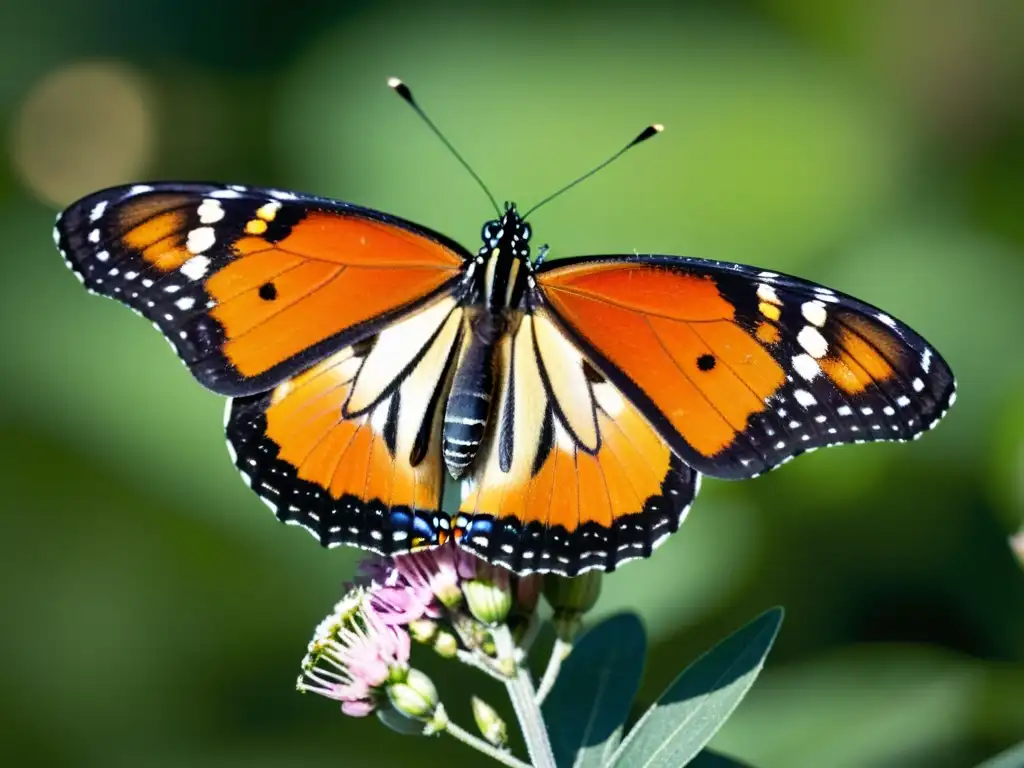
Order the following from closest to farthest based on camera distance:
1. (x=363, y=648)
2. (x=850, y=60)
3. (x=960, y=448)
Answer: (x=363, y=648), (x=960, y=448), (x=850, y=60)

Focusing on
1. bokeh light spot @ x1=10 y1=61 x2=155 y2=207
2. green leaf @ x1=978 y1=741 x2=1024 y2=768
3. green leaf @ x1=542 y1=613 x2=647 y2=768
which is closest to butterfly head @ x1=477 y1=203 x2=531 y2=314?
green leaf @ x1=542 y1=613 x2=647 y2=768

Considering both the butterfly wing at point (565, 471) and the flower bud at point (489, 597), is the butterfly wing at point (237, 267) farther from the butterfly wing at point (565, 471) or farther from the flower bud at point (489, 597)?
the flower bud at point (489, 597)

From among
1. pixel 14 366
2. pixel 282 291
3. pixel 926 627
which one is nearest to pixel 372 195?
pixel 14 366

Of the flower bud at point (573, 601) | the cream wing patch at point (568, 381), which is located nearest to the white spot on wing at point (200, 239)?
the cream wing patch at point (568, 381)

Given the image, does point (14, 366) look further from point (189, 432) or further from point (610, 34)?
point (610, 34)

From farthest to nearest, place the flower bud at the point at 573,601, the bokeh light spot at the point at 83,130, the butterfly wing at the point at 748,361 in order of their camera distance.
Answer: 1. the bokeh light spot at the point at 83,130
2. the flower bud at the point at 573,601
3. the butterfly wing at the point at 748,361

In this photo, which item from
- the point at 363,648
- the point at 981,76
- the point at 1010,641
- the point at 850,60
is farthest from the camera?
the point at 850,60

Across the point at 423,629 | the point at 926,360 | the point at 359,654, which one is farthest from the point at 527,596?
the point at 926,360
